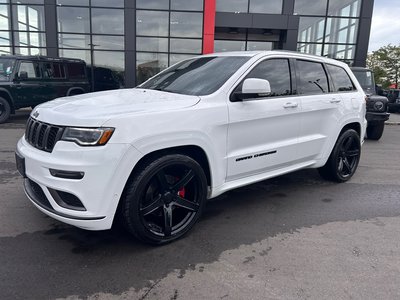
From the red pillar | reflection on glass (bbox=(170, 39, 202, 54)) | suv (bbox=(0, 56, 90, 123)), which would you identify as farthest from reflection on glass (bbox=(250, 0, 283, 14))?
suv (bbox=(0, 56, 90, 123))

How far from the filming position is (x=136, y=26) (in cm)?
1540

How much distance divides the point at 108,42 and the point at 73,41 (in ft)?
5.56

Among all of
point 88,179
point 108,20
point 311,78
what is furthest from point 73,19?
point 88,179

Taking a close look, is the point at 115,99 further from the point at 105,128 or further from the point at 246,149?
the point at 246,149

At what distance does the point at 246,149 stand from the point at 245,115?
0.37 m

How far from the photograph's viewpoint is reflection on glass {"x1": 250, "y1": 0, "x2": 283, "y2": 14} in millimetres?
16219

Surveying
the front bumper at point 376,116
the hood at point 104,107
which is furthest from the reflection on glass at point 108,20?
the hood at point 104,107

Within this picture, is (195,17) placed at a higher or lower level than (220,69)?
higher

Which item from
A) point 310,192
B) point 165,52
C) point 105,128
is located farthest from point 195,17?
point 105,128

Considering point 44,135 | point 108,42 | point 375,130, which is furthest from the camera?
point 108,42

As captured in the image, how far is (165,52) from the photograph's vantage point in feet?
52.4

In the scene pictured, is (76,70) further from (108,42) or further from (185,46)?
(185,46)

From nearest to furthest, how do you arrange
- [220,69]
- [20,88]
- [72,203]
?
[72,203]
[220,69]
[20,88]

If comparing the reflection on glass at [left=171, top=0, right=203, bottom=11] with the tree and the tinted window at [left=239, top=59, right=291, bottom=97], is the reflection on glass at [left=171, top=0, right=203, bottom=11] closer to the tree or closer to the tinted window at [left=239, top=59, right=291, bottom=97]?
the tinted window at [left=239, top=59, right=291, bottom=97]
